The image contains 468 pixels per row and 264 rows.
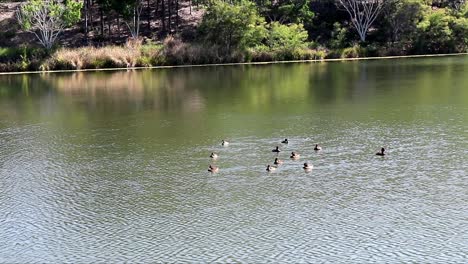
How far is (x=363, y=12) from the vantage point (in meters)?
88.1

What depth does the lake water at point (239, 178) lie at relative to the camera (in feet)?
66.0

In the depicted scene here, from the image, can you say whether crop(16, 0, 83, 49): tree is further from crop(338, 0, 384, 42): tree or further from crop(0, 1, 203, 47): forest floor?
crop(338, 0, 384, 42): tree

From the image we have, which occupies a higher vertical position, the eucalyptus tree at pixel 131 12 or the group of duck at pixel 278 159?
the eucalyptus tree at pixel 131 12

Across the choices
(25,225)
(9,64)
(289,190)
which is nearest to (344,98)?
(289,190)

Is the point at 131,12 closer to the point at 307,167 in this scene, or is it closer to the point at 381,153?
the point at 381,153

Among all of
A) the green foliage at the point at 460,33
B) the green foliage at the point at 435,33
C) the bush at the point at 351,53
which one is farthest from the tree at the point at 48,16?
the green foliage at the point at 460,33

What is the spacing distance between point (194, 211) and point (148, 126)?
653 inches

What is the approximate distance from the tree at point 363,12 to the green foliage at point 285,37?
8.20m

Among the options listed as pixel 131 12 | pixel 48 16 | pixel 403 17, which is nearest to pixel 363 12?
pixel 403 17

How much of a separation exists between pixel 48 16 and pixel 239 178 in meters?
60.4

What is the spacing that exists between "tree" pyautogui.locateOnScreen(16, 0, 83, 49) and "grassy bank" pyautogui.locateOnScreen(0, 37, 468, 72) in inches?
95.6

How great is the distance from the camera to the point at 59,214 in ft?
78.5

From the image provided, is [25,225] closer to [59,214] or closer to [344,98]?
[59,214]

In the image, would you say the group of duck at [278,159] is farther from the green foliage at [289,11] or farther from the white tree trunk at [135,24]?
the green foliage at [289,11]
